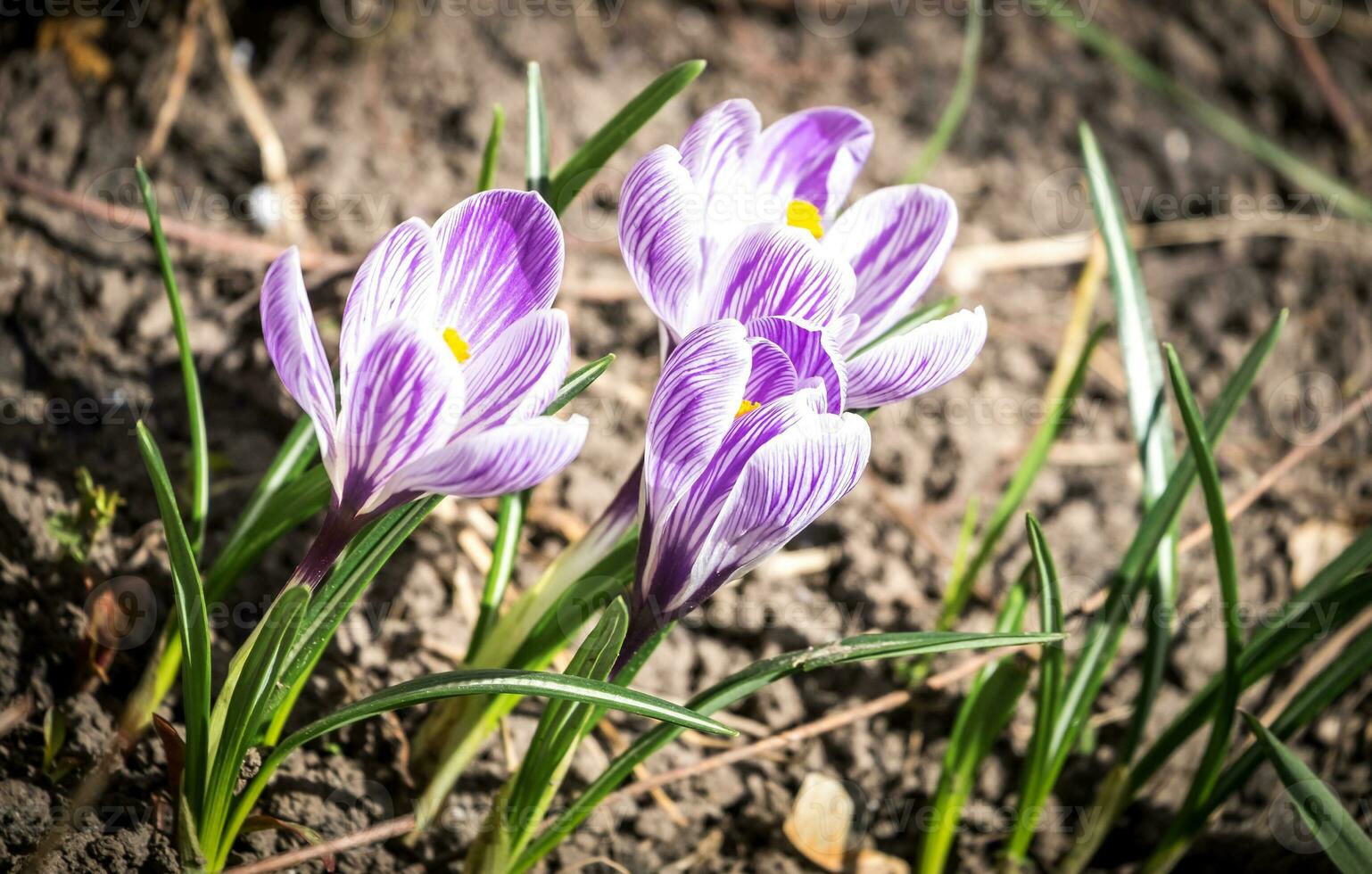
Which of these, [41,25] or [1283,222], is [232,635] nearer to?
[41,25]

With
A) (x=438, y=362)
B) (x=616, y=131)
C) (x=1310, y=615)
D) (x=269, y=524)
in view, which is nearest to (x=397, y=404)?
(x=438, y=362)

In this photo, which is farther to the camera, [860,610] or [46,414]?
[860,610]

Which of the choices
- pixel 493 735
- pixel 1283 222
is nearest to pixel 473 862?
pixel 493 735

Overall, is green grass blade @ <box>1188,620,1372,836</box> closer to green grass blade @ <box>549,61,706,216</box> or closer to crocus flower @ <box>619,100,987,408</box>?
crocus flower @ <box>619,100,987,408</box>

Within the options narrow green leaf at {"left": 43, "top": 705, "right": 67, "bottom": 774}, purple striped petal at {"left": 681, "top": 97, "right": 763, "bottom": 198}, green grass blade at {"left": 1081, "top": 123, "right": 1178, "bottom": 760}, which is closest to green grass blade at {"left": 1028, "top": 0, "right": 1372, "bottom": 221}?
green grass blade at {"left": 1081, "top": 123, "right": 1178, "bottom": 760}

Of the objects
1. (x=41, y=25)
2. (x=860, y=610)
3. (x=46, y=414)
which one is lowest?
(x=860, y=610)

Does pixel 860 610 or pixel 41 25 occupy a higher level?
pixel 41 25
